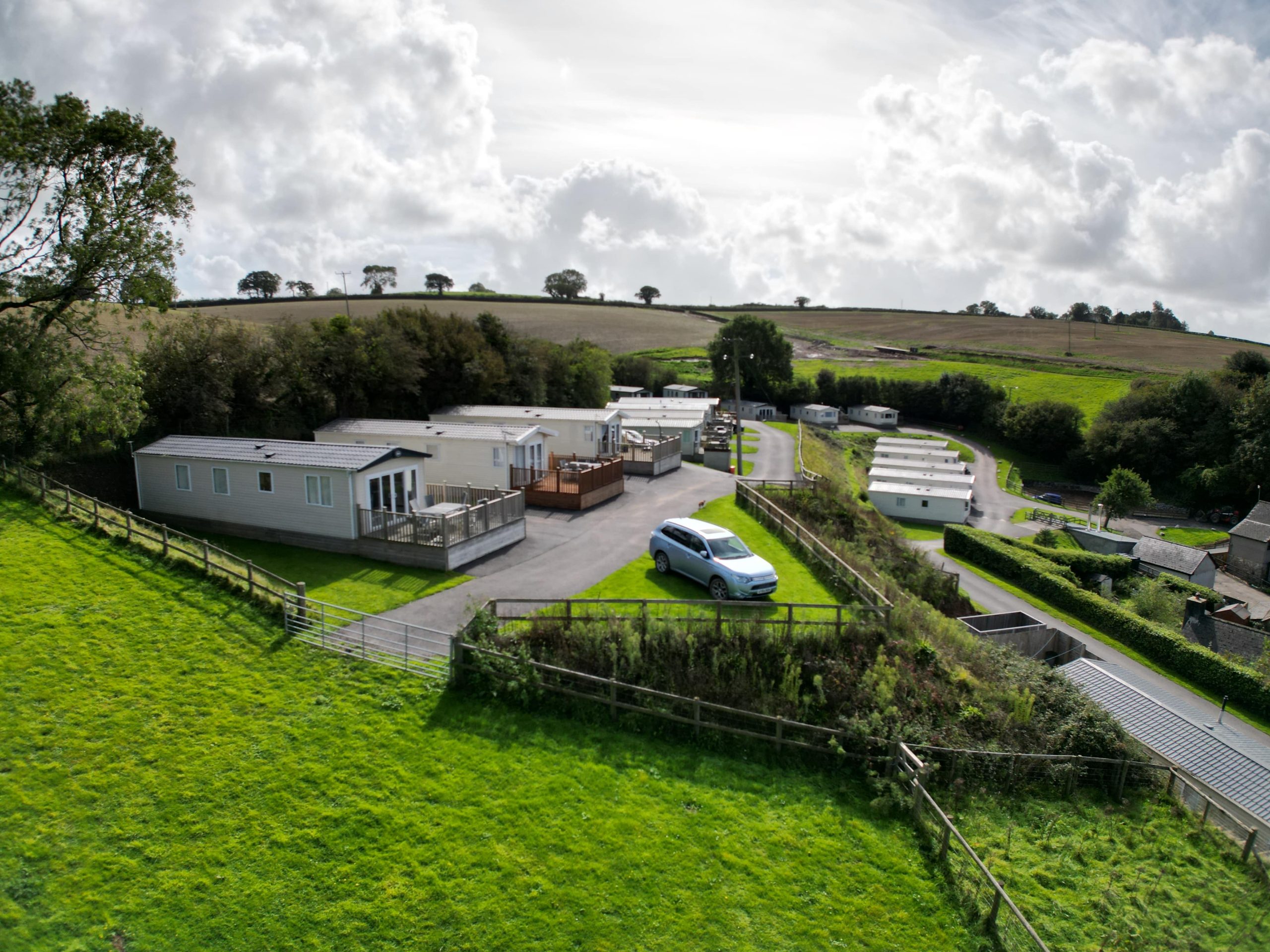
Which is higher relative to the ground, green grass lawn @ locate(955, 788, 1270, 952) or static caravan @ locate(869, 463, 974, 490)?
static caravan @ locate(869, 463, 974, 490)

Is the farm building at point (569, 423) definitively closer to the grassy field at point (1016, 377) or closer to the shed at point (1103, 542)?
the shed at point (1103, 542)

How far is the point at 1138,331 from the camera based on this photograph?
141000mm

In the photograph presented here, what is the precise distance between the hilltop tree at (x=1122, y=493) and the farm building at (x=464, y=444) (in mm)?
53418

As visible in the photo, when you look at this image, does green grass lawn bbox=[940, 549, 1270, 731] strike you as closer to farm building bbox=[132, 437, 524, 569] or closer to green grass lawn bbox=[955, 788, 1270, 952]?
green grass lawn bbox=[955, 788, 1270, 952]

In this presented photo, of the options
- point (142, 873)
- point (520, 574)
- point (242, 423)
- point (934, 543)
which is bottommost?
point (934, 543)

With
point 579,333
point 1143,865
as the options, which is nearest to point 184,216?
point 1143,865

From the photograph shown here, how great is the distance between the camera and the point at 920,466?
65.1 m

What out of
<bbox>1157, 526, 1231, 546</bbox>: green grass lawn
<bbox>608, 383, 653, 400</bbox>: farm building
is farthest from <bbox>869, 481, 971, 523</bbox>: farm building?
<bbox>608, 383, 653, 400</bbox>: farm building

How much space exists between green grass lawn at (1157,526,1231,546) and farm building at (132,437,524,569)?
64.8 m

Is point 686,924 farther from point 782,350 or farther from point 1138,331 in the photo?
point 1138,331

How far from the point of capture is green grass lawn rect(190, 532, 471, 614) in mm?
18703

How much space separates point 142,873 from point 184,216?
2374 centimetres

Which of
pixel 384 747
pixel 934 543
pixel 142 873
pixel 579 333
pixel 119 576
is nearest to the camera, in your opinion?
pixel 142 873

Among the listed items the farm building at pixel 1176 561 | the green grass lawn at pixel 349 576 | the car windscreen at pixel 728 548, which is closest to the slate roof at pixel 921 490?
the farm building at pixel 1176 561
